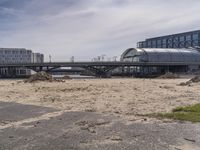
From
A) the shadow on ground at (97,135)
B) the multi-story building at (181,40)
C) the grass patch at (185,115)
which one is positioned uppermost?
the multi-story building at (181,40)

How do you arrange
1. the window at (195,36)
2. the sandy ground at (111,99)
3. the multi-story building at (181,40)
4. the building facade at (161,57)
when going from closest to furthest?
the sandy ground at (111,99), the building facade at (161,57), the window at (195,36), the multi-story building at (181,40)

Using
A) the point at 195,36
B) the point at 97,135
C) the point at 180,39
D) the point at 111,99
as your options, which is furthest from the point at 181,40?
the point at 97,135

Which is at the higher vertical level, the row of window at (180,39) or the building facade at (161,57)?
the row of window at (180,39)

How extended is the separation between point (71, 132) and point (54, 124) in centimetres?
195

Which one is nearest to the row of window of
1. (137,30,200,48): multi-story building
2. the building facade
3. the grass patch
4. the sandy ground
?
(137,30,200,48): multi-story building

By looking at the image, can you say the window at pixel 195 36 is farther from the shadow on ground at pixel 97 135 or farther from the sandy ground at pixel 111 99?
the shadow on ground at pixel 97 135

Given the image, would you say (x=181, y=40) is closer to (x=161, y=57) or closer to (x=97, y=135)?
(x=161, y=57)

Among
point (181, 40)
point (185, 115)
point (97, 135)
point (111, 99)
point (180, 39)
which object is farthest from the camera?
point (180, 39)

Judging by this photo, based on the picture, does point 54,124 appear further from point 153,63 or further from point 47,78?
point 153,63

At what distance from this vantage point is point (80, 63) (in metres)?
121

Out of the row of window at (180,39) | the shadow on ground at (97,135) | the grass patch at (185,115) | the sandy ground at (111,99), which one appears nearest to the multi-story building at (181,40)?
the row of window at (180,39)

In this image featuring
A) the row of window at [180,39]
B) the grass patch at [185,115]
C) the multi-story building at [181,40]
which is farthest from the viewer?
the row of window at [180,39]

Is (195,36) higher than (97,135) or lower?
higher

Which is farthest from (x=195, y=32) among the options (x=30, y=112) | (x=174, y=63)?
(x=30, y=112)
